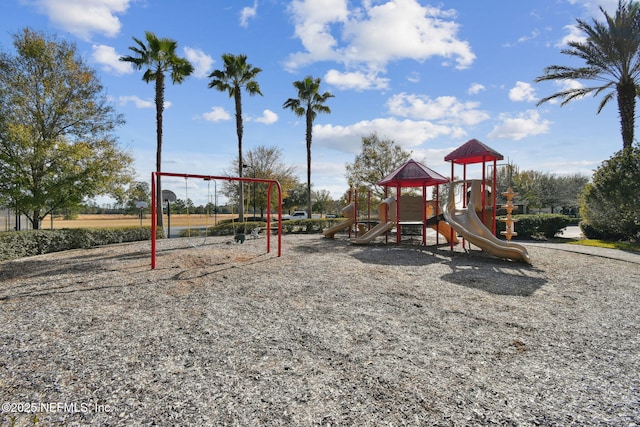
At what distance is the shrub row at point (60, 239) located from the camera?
31.6 ft

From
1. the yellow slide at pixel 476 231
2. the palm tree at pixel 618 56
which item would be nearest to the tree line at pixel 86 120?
the palm tree at pixel 618 56

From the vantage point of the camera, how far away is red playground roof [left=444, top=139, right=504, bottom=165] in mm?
10242

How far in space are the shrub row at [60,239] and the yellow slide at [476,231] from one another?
12.3 metres

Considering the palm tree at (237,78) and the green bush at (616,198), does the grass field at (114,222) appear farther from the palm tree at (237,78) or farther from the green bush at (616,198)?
the green bush at (616,198)

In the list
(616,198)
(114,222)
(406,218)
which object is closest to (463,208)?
(406,218)

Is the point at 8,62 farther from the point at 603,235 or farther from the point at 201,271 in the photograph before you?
the point at 603,235

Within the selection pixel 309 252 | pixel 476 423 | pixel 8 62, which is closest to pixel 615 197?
pixel 309 252

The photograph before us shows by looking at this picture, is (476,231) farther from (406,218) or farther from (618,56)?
(618,56)

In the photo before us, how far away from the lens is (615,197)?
42.9 ft

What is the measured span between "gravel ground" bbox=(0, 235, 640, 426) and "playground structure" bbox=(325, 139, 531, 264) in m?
2.46

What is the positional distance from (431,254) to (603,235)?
10.2 meters

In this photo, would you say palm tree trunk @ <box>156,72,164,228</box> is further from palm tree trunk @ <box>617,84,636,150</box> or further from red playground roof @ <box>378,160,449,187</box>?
palm tree trunk @ <box>617,84,636,150</box>

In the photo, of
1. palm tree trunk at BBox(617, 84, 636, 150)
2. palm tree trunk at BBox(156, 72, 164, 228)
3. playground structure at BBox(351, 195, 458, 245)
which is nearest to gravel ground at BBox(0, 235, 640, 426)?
playground structure at BBox(351, 195, 458, 245)

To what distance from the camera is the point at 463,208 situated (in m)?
11.3
